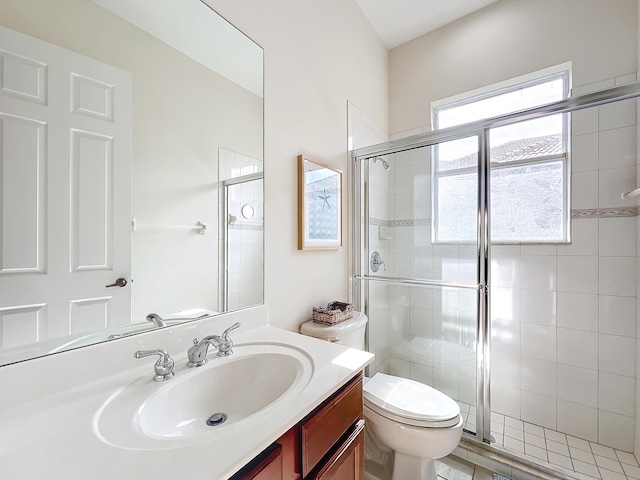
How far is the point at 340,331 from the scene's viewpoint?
1.40 metres

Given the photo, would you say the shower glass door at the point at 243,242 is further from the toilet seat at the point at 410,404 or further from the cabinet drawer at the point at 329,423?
the toilet seat at the point at 410,404

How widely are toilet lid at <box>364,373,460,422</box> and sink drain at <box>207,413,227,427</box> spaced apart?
31.2 inches

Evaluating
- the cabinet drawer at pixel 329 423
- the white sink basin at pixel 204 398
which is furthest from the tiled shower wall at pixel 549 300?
the white sink basin at pixel 204 398

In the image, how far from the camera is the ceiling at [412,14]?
6.73ft

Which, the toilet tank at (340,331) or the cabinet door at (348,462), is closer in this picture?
the cabinet door at (348,462)

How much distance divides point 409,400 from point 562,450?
112 cm

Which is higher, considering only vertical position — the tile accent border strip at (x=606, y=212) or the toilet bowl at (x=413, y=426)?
the tile accent border strip at (x=606, y=212)

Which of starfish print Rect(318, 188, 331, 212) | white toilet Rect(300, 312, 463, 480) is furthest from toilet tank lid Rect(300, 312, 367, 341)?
starfish print Rect(318, 188, 331, 212)

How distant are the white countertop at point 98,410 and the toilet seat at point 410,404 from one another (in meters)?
0.54

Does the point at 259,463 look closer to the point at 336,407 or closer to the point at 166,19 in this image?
the point at 336,407

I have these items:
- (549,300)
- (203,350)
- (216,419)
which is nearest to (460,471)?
(549,300)

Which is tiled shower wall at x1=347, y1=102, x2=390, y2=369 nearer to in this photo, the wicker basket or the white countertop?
the wicker basket

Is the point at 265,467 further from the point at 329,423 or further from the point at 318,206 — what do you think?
the point at 318,206

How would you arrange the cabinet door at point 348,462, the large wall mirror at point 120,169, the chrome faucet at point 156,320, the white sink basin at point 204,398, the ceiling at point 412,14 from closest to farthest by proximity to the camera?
1. the white sink basin at point 204,398
2. the large wall mirror at point 120,169
3. the cabinet door at point 348,462
4. the chrome faucet at point 156,320
5. the ceiling at point 412,14
